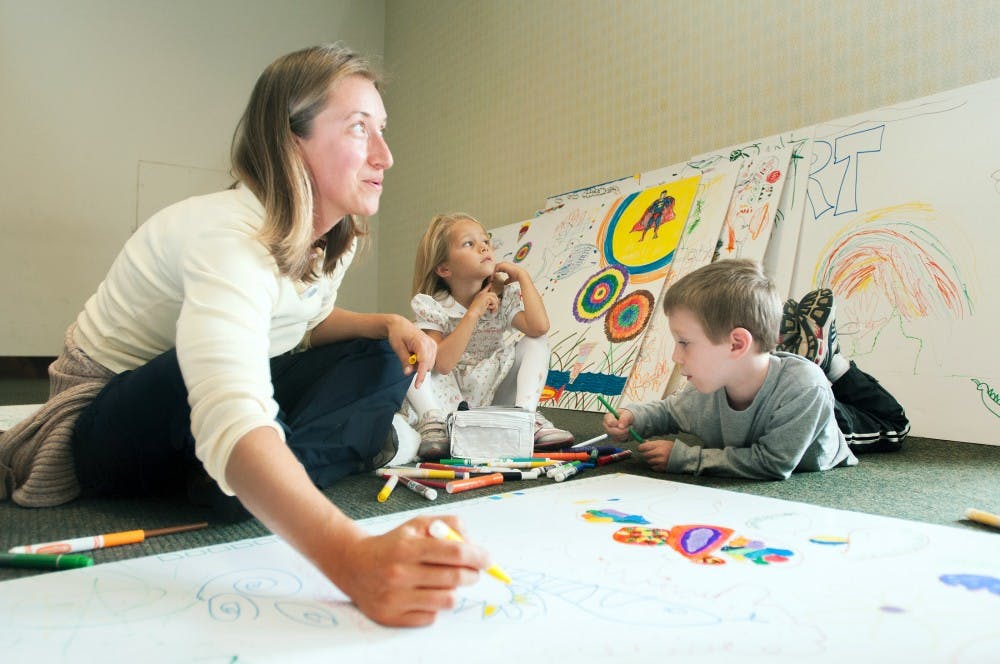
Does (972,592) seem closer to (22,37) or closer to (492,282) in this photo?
(492,282)

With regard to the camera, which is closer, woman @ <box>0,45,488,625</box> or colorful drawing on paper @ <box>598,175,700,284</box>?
woman @ <box>0,45,488,625</box>

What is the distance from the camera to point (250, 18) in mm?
4070

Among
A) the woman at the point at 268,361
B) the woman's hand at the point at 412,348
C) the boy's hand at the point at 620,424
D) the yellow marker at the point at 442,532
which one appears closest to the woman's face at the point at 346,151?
the woman at the point at 268,361

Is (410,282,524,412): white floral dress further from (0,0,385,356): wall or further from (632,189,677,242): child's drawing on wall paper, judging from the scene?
(0,0,385,356): wall

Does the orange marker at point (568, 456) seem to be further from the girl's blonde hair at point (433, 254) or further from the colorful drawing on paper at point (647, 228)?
the colorful drawing on paper at point (647, 228)

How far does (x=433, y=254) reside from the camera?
1.85m

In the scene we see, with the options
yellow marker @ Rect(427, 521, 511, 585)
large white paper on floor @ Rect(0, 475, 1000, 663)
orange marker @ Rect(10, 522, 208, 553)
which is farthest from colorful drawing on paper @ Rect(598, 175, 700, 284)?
yellow marker @ Rect(427, 521, 511, 585)

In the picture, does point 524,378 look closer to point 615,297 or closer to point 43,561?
point 615,297

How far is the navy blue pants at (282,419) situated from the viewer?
0.87 m

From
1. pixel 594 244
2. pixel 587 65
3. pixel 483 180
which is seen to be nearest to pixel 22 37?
pixel 483 180

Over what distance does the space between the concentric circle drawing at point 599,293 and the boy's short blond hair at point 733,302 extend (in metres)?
1.23

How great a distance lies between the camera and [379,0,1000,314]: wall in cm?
190

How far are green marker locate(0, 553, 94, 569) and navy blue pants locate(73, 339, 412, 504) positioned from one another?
24 centimetres

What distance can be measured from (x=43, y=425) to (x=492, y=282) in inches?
44.6
